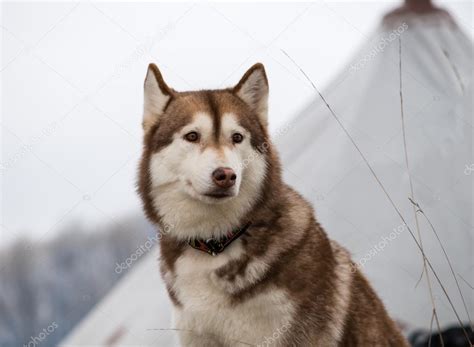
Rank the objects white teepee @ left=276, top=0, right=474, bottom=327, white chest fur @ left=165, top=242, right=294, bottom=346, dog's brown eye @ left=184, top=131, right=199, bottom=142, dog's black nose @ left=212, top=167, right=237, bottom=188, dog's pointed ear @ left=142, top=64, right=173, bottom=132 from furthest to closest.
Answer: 1. white teepee @ left=276, top=0, right=474, bottom=327
2. dog's pointed ear @ left=142, top=64, right=173, bottom=132
3. dog's brown eye @ left=184, top=131, right=199, bottom=142
4. white chest fur @ left=165, top=242, right=294, bottom=346
5. dog's black nose @ left=212, top=167, right=237, bottom=188

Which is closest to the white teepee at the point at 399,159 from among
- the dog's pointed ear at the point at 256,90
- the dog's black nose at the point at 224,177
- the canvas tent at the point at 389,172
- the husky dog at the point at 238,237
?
the canvas tent at the point at 389,172

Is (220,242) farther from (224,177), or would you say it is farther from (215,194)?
(224,177)

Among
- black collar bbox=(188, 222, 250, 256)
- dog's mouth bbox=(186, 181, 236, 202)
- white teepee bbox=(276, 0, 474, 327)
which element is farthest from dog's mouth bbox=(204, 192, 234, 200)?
white teepee bbox=(276, 0, 474, 327)

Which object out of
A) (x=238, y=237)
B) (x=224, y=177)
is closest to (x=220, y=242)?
(x=238, y=237)

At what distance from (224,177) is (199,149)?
28cm

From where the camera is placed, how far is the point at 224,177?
324 centimetres

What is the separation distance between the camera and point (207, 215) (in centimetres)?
362

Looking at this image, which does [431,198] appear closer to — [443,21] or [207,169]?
[443,21]

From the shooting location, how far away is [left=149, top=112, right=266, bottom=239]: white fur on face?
3459 millimetres

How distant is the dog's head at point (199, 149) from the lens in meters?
3.46

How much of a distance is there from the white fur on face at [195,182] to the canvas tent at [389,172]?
244 cm

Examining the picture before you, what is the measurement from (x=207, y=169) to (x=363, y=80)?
4337mm

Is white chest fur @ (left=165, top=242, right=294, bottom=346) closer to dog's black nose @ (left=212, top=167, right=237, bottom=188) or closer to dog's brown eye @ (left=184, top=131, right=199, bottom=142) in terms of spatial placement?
dog's black nose @ (left=212, top=167, right=237, bottom=188)

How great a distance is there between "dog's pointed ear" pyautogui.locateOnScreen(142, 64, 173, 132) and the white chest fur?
80 centimetres
